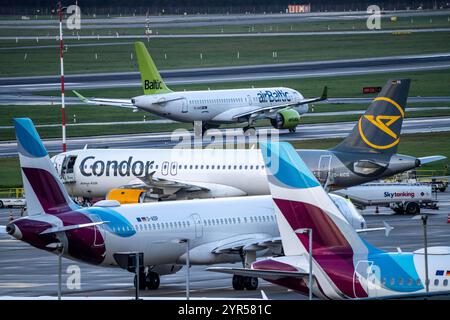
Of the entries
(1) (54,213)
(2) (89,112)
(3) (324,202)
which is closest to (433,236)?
(1) (54,213)

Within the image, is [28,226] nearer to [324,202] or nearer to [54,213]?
[54,213]

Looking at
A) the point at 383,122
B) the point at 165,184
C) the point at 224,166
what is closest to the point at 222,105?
the point at 224,166

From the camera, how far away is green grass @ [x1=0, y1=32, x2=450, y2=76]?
553ft

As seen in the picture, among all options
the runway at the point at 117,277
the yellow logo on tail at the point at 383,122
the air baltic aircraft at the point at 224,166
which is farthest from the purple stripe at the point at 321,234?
the yellow logo on tail at the point at 383,122

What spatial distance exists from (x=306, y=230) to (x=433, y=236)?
96.8 ft

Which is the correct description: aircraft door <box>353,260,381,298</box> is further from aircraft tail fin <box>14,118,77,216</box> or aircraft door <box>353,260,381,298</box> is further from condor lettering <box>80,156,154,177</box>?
condor lettering <box>80,156,154,177</box>

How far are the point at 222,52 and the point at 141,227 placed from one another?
145m

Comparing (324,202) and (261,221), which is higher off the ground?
(324,202)

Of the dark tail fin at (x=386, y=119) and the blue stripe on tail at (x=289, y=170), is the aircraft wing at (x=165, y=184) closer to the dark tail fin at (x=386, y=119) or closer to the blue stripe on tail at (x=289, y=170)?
the dark tail fin at (x=386, y=119)

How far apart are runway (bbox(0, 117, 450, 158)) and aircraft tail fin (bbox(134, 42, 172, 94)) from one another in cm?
417

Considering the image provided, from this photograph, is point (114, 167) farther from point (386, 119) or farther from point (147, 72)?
point (147, 72)

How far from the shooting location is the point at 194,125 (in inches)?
4323

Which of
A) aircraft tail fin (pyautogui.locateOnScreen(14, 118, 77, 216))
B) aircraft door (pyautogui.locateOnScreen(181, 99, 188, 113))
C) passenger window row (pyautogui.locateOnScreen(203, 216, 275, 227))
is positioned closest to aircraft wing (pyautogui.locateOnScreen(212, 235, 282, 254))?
passenger window row (pyautogui.locateOnScreen(203, 216, 275, 227))

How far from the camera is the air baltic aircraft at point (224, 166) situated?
64312 mm
